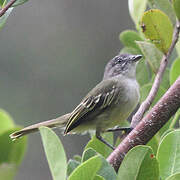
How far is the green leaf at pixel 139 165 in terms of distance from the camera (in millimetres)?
1479

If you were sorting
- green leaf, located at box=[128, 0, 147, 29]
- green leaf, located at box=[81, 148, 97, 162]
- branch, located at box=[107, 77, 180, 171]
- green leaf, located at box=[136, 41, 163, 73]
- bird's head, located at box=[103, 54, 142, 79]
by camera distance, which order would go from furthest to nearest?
bird's head, located at box=[103, 54, 142, 79] → green leaf, located at box=[128, 0, 147, 29] → green leaf, located at box=[136, 41, 163, 73] → branch, located at box=[107, 77, 180, 171] → green leaf, located at box=[81, 148, 97, 162]

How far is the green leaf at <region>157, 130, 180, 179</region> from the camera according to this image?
1658 millimetres

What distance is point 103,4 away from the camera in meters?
15.1

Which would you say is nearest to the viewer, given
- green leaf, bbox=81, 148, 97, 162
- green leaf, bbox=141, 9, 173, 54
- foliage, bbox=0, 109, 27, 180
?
green leaf, bbox=81, 148, 97, 162

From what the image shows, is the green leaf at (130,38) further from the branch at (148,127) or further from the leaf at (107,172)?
the leaf at (107,172)

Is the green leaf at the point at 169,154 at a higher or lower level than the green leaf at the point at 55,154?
lower

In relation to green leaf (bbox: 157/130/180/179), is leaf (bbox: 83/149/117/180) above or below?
above

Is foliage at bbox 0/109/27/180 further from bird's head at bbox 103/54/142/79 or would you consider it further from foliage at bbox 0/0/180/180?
bird's head at bbox 103/54/142/79

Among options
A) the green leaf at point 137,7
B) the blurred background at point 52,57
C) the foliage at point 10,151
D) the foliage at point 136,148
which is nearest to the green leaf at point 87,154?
the foliage at point 136,148

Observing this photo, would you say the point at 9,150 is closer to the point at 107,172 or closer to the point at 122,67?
the point at 107,172

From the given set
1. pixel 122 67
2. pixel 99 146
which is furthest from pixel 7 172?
pixel 122 67

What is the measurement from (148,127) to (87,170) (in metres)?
0.38

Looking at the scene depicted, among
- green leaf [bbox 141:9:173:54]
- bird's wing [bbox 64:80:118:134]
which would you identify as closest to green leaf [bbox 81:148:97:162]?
green leaf [bbox 141:9:173:54]

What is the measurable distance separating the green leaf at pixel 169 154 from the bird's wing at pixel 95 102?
2029 mm
